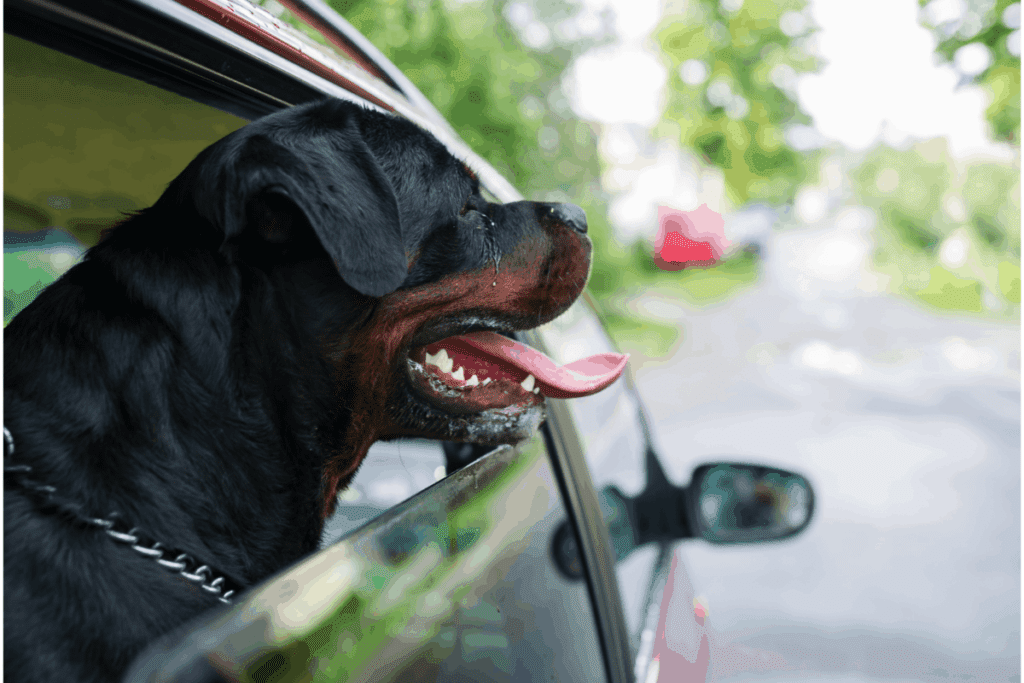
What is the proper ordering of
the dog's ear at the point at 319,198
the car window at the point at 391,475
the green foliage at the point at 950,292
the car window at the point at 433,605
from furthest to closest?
the green foliage at the point at 950,292
the car window at the point at 391,475
the dog's ear at the point at 319,198
the car window at the point at 433,605

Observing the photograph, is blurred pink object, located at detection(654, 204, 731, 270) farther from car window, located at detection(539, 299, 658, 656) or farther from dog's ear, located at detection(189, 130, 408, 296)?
dog's ear, located at detection(189, 130, 408, 296)

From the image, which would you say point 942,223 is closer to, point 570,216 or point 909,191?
point 909,191

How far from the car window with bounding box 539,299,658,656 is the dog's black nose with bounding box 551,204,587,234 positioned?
0.23 metres

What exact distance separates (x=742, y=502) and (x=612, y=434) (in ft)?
1.67

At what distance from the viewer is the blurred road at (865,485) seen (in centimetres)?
446

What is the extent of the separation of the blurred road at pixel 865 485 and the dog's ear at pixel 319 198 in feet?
4.54

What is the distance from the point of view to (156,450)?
1.26m

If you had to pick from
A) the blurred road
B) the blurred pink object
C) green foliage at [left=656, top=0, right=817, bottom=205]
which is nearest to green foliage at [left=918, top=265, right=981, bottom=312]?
the blurred road

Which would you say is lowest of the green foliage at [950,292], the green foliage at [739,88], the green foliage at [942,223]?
the green foliage at [950,292]

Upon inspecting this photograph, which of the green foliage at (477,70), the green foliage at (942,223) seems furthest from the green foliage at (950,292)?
the green foliage at (477,70)

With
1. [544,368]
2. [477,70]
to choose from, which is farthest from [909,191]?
[544,368]

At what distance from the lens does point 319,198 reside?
4.78 feet

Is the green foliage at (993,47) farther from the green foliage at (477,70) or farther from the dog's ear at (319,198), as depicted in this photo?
the dog's ear at (319,198)

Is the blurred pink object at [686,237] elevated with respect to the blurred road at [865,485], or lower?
lower
